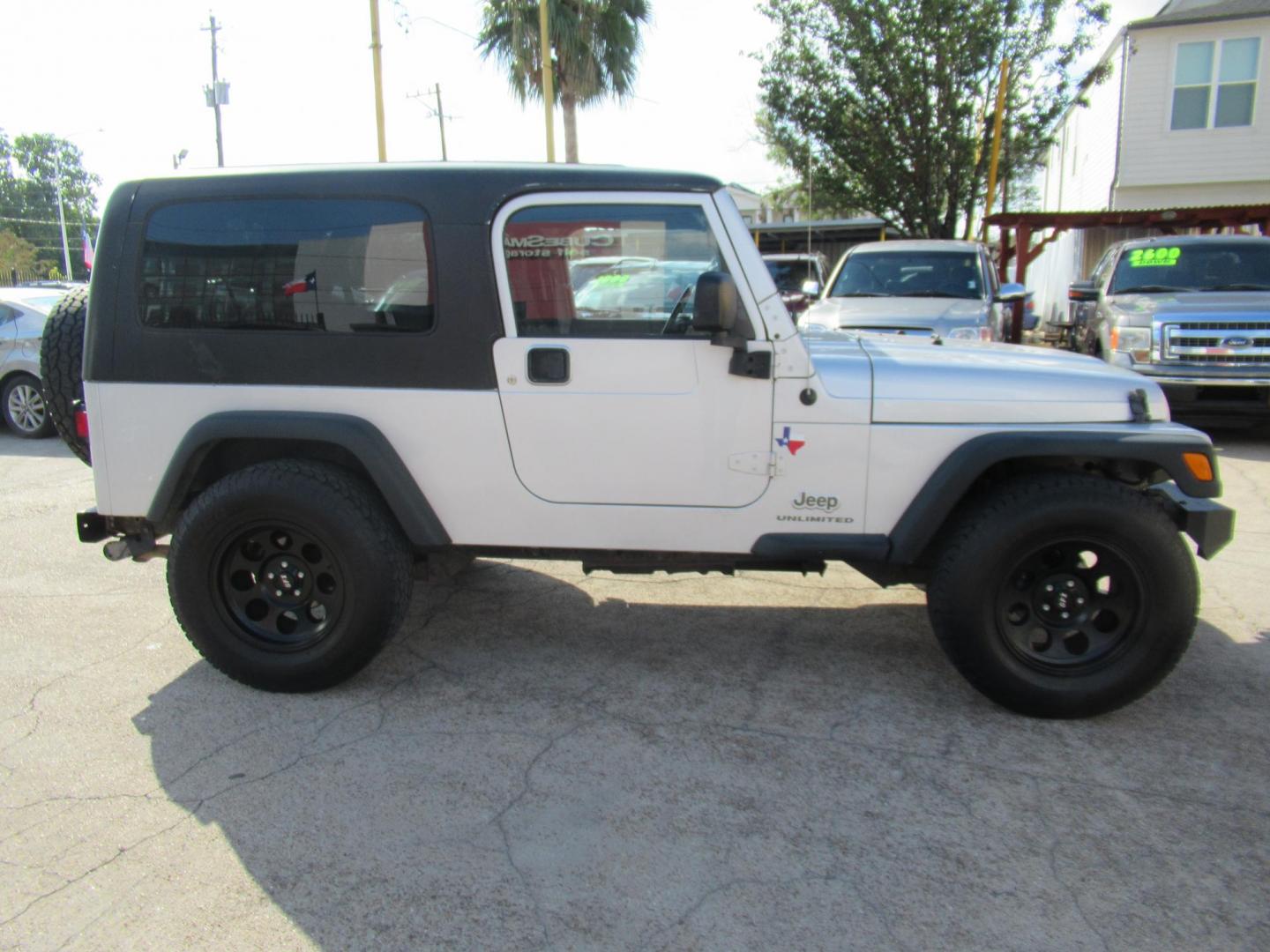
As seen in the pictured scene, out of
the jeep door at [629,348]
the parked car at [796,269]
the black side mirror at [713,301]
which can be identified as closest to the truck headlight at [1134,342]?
the jeep door at [629,348]

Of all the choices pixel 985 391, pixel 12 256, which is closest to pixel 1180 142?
pixel 985 391

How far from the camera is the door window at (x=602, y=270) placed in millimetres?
3576

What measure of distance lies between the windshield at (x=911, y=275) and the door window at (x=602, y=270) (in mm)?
6592

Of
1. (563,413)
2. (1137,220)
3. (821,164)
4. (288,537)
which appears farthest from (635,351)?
(821,164)

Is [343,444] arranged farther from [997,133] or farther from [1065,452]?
[997,133]

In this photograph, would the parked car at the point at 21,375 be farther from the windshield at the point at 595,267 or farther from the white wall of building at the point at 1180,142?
the white wall of building at the point at 1180,142

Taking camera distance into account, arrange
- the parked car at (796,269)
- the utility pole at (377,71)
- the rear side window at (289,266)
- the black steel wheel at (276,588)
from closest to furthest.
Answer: the rear side window at (289,266) → the black steel wheel at (276,588) → the utility pole at (377,71) → the parked car at (796,269)

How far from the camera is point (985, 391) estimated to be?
140 inches

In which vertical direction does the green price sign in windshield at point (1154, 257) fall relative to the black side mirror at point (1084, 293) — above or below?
above

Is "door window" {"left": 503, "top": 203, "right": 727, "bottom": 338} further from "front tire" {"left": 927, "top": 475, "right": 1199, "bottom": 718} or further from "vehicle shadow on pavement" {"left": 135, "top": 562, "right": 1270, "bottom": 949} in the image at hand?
"vehicle shadow on pavement" {"left": 135, "top": 562, "right": 1270, "bottom": 949}

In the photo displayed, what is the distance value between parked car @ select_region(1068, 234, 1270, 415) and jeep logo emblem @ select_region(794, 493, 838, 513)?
5.35 meters

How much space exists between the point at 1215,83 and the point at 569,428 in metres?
21.4

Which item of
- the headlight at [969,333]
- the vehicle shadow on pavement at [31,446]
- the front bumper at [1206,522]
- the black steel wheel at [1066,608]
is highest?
the headlight at [969,333]

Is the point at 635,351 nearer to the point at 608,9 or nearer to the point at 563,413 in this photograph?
the point at 563,413
